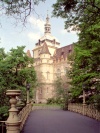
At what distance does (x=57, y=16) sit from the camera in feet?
35.6

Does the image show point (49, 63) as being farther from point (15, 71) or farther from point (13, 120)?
point (13, 120)

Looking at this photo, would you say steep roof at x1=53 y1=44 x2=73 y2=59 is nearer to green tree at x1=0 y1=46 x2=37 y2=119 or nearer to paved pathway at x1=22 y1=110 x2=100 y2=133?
green tree at x1=0 y1=46 x2=37 y2=119

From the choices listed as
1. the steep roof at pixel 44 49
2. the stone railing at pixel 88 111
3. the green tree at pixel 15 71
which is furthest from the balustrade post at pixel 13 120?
the steep roof at pixel 44 49

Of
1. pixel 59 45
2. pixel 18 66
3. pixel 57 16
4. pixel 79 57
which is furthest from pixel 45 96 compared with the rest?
pixel 57 16

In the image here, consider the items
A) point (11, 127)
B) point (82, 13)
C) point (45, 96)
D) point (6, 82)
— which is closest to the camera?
point (11, 127)

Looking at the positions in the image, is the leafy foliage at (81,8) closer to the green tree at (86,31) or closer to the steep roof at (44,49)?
the green tree at (86,31)

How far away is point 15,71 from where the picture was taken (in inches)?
1166

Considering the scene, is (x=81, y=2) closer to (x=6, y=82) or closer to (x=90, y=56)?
(x=90, y=56)

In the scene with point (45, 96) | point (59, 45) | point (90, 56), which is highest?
point (59, 45)

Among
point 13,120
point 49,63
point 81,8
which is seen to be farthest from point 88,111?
point 49,63

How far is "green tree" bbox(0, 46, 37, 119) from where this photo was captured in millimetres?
27688

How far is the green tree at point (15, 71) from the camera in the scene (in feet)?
90.8

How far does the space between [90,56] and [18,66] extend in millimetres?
12854

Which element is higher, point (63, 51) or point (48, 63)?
point (63, 51)
